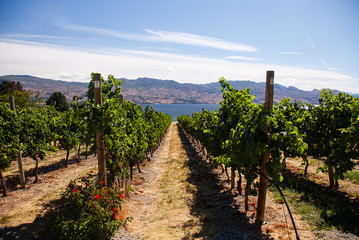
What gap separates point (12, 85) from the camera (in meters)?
47.7

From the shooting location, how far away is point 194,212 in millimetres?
7422

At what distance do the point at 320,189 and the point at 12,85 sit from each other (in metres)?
60.7

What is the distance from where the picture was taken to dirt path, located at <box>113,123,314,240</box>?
18.4 feet

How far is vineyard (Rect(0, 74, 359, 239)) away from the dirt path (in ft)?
0.11

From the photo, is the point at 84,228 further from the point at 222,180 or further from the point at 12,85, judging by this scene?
the point at 12,85

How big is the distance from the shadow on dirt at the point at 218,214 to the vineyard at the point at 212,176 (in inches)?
1.2

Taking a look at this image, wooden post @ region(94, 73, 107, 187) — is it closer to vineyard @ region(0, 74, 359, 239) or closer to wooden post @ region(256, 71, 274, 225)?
vineyard @ region(0, 74, 359, 239)

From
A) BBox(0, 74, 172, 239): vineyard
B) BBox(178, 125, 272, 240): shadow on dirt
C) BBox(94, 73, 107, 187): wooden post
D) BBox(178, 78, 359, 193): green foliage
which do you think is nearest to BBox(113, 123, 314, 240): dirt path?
BBox(178, 125, 272, 240): shadow on dirt

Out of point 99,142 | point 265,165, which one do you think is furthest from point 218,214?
point 99,142

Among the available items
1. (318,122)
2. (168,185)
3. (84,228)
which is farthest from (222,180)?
(84,228)

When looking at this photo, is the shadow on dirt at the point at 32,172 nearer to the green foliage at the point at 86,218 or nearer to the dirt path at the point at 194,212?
the dirt path at the point at 194,212

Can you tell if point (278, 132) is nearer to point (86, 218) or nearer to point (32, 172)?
point (86, 218)

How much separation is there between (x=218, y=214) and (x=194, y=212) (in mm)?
879

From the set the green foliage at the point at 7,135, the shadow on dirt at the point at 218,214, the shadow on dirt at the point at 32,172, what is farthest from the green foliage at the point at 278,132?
the shadow on dirt at the point at 32,172
